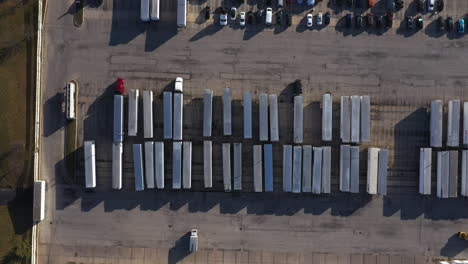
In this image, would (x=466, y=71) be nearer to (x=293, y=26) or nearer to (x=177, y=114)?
(x=293, y=26)

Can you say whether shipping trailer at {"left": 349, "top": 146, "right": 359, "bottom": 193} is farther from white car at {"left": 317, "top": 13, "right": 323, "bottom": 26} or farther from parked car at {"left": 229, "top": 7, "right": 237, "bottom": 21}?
parked car at {"left": 229, "top": 7, "right": 237, "bottom": 21}

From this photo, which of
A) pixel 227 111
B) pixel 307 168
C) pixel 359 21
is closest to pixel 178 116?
pixel 227 111

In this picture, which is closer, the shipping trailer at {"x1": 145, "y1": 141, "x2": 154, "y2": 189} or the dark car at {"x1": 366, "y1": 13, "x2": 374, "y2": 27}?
the shipping trailer at {"x1": 145, "y1": 141, "x2": 154, "y2": 189}

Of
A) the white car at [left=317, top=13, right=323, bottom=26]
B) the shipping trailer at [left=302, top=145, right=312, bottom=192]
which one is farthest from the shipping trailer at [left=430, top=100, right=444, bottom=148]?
the white car at [left=317, top=13, right=323, bottom=26]

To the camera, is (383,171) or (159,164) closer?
(383,171)

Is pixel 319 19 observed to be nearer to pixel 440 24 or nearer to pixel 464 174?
pixel 440 24

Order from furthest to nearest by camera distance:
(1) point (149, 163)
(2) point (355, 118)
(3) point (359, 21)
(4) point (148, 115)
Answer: (3) point (359, 21), (1) point (149, 163), (4) point (148, 115), (2) point (355, 118)

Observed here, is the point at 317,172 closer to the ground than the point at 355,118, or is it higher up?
closer to the ground
